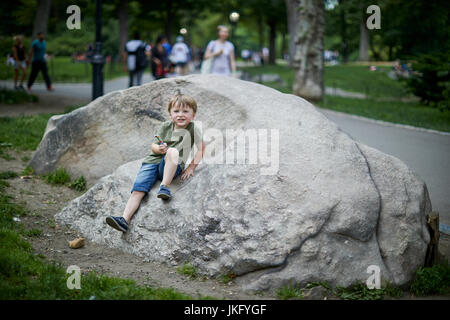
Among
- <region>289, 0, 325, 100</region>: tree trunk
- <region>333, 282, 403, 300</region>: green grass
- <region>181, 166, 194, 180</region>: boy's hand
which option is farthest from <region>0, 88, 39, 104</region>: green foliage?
<region>333, 282, 403, 300</region>: green grass

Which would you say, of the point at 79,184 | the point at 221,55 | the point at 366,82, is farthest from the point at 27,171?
the point at 366,82

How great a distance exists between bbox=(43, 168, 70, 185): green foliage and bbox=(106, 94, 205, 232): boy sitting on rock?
2.36 m

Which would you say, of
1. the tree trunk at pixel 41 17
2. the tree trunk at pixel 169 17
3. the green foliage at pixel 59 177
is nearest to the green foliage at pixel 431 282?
the green foliage at pixel 59 177

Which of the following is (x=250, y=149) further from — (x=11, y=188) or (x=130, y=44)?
(x=130, y=44)

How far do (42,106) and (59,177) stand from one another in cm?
749

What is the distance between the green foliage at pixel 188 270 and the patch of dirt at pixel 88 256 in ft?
0.16

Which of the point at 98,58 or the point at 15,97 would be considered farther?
the point at 15,97

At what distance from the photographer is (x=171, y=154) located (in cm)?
513

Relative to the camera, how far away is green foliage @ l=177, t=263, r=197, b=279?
4.66m

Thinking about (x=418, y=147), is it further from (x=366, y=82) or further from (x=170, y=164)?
(x=366, y=82)

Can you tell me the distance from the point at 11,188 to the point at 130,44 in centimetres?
955

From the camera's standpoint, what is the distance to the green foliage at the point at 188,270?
4662 millimetres

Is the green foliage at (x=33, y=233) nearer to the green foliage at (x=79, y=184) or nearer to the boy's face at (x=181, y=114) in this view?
the green foliage at (x=79, y=184)

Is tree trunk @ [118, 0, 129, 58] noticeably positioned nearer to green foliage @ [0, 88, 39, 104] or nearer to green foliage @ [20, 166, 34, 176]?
green foliage @ [0, 88, 39, 104]
